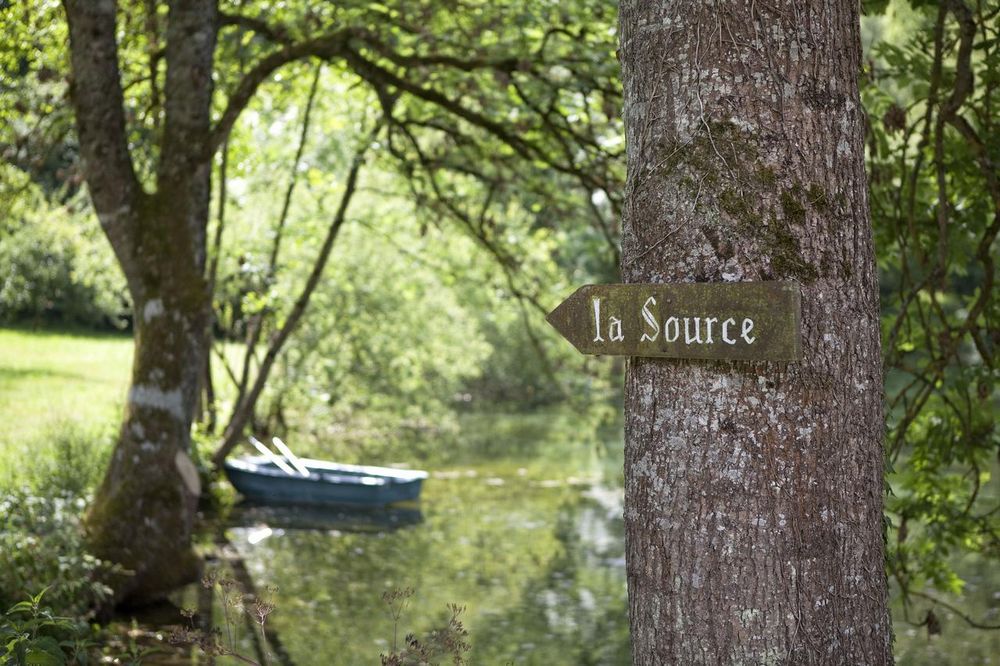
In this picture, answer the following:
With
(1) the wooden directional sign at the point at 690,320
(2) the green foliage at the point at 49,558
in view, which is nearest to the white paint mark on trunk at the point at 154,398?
(2) the green foliage at the point at 49,558

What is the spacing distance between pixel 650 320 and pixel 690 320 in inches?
3.5

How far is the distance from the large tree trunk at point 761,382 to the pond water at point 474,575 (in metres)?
2.74

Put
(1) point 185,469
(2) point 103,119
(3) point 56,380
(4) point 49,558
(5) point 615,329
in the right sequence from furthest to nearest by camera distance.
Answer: (3) point 56,380, (1) point 185,469, (2) point 103,119, (4) point 49,558, (5) point 615,329

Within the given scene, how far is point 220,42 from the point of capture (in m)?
8.84

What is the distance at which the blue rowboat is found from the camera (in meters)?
12.7

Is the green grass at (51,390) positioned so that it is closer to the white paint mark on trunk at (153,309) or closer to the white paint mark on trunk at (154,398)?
the white paint mark on trunk at (154,398)

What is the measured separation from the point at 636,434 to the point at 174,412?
17.0 ft

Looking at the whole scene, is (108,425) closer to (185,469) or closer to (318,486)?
(318,486)

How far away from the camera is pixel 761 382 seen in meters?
2.17

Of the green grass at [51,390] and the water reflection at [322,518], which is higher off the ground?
the green grass at [51,390]

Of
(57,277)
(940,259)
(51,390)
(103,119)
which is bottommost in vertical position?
(51,390)

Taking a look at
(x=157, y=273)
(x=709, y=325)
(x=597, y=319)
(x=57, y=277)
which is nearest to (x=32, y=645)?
(x=597, y=319)

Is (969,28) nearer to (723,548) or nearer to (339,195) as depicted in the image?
(723,548)

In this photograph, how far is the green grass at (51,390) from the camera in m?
8.64
